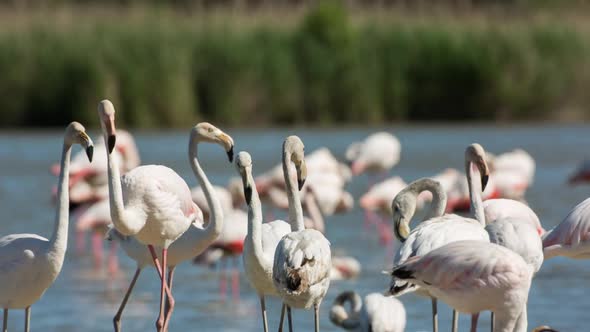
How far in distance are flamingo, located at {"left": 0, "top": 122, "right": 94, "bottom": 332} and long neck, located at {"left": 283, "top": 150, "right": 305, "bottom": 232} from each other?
995 mm

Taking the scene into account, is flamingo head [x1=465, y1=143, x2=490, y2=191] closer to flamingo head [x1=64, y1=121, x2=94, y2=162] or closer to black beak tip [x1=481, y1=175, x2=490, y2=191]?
black beak tip [x1=481, y1=175, x2=490, y2=191]

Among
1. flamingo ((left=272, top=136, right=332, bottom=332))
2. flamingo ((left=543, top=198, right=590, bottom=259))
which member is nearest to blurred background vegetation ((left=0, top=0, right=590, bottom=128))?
flamingo ((left=543, top=198, right=590, bottom=259))

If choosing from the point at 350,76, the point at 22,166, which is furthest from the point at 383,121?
the point at 22,166

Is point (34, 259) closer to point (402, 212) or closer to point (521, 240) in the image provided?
point (402, 212)

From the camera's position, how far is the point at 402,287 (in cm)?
548

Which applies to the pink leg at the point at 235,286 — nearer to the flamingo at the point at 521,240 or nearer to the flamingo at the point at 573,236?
the flamingo at the point at 573,236

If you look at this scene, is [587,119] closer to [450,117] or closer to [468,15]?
[450,117]

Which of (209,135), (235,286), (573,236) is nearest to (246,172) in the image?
(209,135)

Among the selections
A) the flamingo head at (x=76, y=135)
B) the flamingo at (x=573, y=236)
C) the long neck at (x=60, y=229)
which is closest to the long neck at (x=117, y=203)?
the flamingo head at (x=76, y=135)

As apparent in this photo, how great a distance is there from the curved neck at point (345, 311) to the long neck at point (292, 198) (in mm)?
1392

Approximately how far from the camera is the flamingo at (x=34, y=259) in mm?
6039

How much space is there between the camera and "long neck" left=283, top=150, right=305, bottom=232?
6434mm

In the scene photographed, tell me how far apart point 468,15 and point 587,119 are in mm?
4677

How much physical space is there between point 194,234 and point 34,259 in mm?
1112
